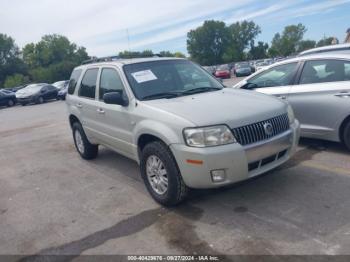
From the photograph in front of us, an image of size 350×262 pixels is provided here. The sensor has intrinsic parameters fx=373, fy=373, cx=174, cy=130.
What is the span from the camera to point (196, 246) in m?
3.59

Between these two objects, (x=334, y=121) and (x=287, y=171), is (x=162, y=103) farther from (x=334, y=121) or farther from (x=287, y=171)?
(x=334, y=121)

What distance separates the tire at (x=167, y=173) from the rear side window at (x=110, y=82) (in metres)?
1.15

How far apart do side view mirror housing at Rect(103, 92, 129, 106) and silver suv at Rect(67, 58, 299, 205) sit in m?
0.01

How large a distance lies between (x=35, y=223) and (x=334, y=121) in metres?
4.52

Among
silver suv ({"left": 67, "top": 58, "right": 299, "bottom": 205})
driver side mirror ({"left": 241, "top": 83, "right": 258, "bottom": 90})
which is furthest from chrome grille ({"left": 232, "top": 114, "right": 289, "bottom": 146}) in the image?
driver side mirror ({"left": 241, "top": 83, "right": 258, "bottom": 90})

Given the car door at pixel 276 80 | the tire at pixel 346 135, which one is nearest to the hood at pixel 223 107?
the tire at pixel 346 135

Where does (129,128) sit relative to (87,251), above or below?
above

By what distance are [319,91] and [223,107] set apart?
7.94ft

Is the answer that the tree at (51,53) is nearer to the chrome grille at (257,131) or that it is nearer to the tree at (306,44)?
the tree at (306,44)

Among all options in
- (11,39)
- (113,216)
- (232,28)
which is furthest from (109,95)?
(232,28)

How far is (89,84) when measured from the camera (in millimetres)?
6324

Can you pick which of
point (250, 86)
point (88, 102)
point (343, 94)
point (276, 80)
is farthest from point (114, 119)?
point (343, 94)

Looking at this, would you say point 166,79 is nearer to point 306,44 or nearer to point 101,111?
point 101,111

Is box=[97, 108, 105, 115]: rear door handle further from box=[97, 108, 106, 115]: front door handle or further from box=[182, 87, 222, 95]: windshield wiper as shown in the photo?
box=[182, 87, 222, 95]: windshield wiper
